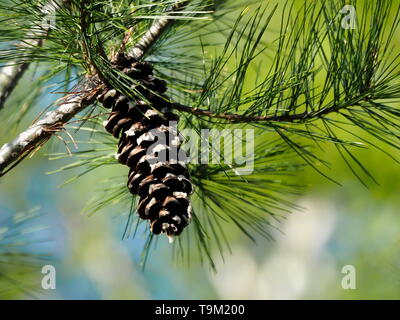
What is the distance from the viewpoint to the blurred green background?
3312 millimetres

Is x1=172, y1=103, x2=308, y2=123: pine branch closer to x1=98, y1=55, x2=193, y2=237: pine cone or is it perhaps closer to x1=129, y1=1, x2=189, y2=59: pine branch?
x1=98, y1=55, x2=193, y2=237: pine cone

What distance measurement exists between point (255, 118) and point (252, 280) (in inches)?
114

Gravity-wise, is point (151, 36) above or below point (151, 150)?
above

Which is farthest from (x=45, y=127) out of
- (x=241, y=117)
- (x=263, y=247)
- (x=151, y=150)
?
(x=263, y=247)

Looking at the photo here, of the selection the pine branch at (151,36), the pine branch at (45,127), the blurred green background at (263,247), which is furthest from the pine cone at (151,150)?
the blurred green background at (263,247)

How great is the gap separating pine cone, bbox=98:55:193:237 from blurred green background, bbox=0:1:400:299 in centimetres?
217

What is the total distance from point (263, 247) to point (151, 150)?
3.12m

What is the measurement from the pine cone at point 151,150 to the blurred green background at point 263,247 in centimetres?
217

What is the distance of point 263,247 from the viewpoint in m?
3.87

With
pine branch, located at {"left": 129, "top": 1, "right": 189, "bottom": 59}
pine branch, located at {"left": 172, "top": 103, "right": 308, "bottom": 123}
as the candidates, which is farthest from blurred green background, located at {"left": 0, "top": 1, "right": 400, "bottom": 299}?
pine branch, located at {"left": 172, "top": 103, "right": 308, "bottom": 123}

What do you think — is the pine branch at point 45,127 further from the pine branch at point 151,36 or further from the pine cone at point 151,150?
the pine branch at point 151,36

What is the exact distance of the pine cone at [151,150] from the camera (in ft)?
2.68

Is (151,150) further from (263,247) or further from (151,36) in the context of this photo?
(263,247)
